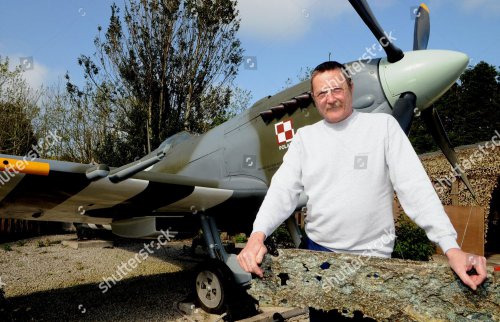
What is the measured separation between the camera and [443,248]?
1051 millimetres

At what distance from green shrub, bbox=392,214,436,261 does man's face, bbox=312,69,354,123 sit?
7.81m

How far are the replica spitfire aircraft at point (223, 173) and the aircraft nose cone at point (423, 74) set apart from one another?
0.01 m

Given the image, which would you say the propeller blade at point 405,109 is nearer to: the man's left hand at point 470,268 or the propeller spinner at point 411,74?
the propeller spinner at point 411,74

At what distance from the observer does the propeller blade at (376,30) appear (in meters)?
4.44

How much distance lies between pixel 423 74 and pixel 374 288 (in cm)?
399

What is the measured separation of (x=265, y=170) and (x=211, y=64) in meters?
12.5

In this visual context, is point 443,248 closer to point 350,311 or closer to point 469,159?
point 350,311

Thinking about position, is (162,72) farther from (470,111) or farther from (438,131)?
(470,111)

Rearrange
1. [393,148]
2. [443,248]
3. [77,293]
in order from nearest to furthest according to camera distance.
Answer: [443,248] → [393,148] → [77,293]

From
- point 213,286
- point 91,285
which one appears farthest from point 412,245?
point 91,285

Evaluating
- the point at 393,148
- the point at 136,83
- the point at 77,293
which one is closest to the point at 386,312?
the point at 393,148

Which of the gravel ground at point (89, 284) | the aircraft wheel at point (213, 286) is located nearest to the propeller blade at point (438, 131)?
the aircraft wheel at point (213, 286)

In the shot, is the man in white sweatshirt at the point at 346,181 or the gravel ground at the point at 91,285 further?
the gravel ground at the point at 91,285

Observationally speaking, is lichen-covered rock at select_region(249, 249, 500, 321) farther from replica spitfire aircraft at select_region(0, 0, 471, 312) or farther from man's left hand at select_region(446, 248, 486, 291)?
replica spitfire aircraft at select_region(0, 0, 471, 312)
